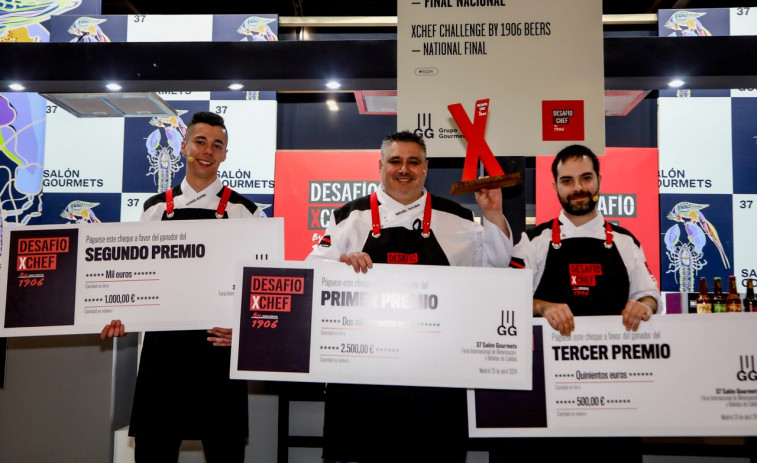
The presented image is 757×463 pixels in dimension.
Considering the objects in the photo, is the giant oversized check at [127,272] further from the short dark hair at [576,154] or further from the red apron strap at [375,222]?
the short dark hair at [576,154]

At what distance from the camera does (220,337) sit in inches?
102

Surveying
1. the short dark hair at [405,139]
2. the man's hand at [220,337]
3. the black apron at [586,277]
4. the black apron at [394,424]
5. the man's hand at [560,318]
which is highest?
the short dark hair at [405,139]

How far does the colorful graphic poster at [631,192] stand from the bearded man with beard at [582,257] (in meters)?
2.51

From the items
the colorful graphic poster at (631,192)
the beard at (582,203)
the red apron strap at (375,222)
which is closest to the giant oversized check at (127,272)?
the red apron strap at (375,222)

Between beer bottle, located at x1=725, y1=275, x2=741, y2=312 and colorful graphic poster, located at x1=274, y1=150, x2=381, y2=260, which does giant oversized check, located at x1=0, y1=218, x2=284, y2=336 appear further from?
beer bottle, located at x1=725, y1=275, x2=741, y2=312

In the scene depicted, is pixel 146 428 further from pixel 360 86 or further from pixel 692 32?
pixel 692 32

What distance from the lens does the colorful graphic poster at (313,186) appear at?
17.0 ft

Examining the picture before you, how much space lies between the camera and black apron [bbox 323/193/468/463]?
2.35 meters

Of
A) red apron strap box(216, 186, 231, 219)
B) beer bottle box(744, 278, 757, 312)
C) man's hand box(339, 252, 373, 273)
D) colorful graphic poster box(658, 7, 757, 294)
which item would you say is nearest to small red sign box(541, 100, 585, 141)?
man's hand box(339, 252, 373, 273)

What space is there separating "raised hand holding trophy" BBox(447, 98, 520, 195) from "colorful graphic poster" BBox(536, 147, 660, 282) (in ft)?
7.84

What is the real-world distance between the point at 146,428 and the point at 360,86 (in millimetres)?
1753

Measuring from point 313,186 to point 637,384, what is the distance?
334cm

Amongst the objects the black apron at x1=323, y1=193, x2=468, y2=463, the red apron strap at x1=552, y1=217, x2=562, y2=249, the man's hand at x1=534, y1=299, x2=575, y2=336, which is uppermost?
the red apron strap at x1=552, y1=217, x2=562, y2=249

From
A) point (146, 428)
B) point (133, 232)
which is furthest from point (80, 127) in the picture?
point (146, 428)
